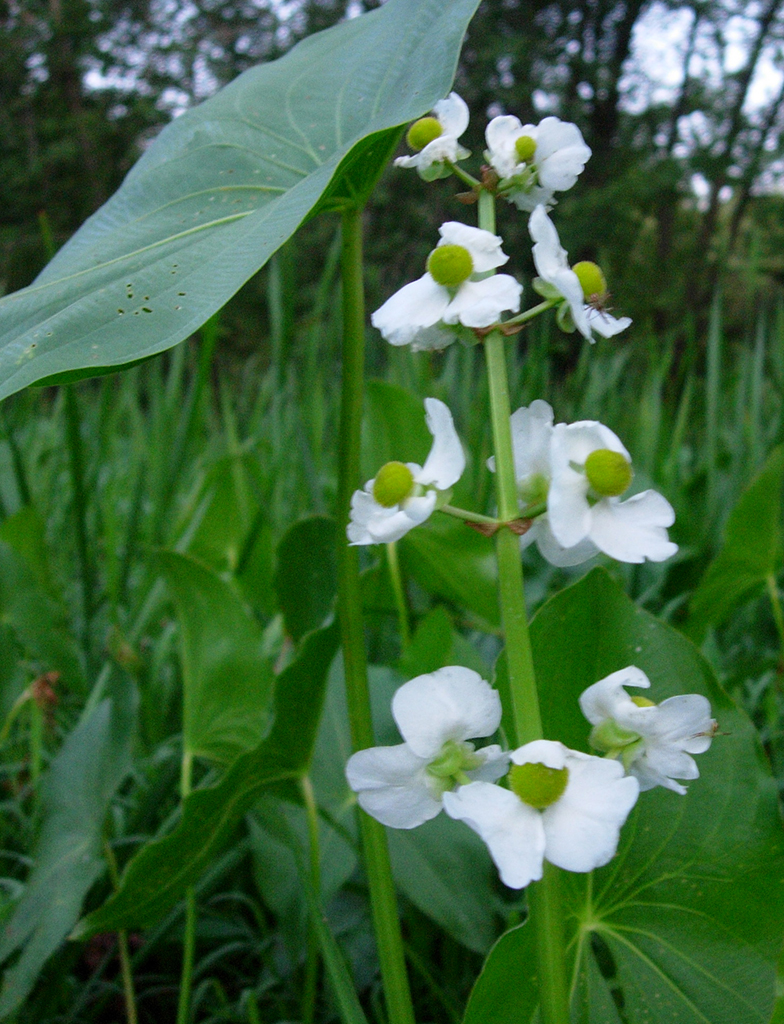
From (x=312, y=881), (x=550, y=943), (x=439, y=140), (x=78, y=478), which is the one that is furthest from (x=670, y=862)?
(x=78, y=478)

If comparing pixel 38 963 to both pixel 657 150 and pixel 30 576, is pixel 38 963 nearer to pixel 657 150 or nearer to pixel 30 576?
pixel 30 576

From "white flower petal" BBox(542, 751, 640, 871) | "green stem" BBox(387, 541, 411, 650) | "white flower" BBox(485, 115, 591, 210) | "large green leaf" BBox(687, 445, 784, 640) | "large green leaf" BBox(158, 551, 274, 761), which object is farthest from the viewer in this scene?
"large green leaf" BBox(687, 445, 784, 640)

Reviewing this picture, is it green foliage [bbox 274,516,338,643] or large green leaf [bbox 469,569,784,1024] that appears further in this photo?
green foliage [bbox 274,516,338,643]

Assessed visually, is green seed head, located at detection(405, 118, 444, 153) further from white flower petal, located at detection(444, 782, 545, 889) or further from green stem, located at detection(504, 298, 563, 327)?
white flower petal, located at detection(444, 782, 545, 889)

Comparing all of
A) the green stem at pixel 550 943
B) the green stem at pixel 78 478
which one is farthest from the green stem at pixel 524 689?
the green stem at pixel 78 478

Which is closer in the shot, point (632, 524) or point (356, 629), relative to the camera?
point (632, 524)

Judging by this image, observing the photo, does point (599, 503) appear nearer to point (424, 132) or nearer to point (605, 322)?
point (605, 322)

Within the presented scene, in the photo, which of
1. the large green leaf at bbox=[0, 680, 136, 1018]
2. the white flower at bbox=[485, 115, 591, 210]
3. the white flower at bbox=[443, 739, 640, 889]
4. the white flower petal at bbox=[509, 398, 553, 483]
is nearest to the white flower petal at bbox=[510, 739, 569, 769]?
the white flower at bbox=[443, 739, 640, 889]

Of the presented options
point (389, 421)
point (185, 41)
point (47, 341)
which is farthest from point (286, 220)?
point (185, 41)
